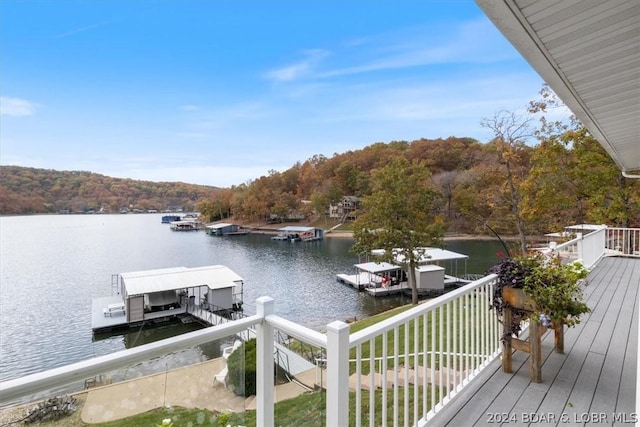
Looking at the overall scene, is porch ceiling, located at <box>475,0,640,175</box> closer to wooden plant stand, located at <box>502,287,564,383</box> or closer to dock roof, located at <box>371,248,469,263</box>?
wooden plant stand, located at <box>502,287,564,383</box>

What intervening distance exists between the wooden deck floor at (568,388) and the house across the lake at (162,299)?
46.8ft

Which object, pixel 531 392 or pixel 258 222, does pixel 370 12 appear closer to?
pixel 531 392

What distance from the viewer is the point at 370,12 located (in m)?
23.0

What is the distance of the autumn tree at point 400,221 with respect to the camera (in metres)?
17.2

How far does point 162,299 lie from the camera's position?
15727 mm

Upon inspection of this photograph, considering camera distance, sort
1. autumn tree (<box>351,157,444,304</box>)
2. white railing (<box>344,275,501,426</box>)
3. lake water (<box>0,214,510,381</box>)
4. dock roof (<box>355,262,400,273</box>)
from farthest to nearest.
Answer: dock roof (<box>355,262,400,273</box>)
autumn tree (<box>351,157,444,304</box>)
lake water (<box>0,214,510,381</box>)
white railing (<box>344,275,501,426</box>)

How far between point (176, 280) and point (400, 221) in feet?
37.2

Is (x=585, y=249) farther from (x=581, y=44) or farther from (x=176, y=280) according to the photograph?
(x=176, y=280)

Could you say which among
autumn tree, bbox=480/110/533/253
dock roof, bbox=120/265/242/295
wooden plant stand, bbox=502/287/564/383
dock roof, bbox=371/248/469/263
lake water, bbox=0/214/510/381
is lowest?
lake water, bbox=0/214/510/381

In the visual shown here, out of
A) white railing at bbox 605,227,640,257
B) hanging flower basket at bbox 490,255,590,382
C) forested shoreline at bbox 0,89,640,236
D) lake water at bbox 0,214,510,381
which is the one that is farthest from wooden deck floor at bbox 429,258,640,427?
forested shoreline at bbox 0,89,640,236

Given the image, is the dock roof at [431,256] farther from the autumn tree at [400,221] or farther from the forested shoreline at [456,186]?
the forested shoreline at [456,186]

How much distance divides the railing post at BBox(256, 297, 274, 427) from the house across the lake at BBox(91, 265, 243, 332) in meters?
14.6

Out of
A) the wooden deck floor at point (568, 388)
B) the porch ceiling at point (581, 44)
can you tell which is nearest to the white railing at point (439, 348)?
the wooden deck floor at point (568, 388)

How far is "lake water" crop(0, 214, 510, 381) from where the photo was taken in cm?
1202
